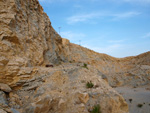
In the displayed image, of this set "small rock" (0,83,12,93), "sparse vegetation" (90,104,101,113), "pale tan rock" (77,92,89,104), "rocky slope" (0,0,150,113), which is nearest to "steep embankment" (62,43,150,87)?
"rocky slope" (0,0,150,113)

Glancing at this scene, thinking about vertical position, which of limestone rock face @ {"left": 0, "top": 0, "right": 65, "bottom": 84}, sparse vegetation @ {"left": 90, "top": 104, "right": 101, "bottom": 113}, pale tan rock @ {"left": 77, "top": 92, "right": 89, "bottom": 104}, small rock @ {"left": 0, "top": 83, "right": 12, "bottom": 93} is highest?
limestone rock face @ {"left": 0, "top": 0, "right": 65, "bottom": 84}

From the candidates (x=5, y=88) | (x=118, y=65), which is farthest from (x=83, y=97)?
(x=118, y=65)

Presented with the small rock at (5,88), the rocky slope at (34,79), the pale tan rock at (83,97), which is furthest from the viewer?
the small rock at (5,88)

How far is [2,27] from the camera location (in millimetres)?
7984

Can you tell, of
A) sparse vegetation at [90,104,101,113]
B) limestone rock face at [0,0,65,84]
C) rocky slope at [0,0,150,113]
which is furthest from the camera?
limestone rock face at [0,0,65,84]

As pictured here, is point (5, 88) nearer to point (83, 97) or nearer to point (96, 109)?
point (83, 97)

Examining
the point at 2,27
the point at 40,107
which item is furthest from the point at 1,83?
the point at 2,27

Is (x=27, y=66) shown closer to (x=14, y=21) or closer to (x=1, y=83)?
(x=1, y=83)

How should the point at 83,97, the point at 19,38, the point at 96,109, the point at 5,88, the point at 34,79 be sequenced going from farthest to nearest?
1. the point at 19,38
2. the point at 34,79
3. the point at 5,88
4. the point at 83,97
5. the point at 96,109

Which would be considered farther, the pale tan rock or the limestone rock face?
the limestone rock face

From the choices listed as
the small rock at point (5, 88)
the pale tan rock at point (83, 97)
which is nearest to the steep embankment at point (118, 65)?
the small rock at point (5, 88)

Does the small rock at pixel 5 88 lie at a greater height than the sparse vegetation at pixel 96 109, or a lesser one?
greater

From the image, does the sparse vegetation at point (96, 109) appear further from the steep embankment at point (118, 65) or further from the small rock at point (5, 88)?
the steep embankment at point (118, 65)

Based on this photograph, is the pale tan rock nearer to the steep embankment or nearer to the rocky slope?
the rocky slope
